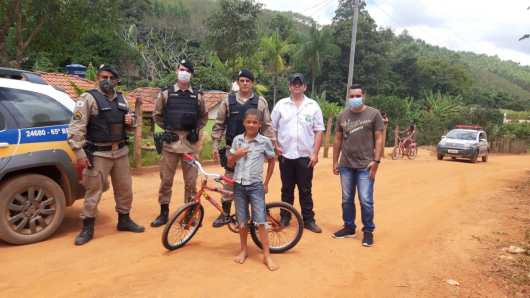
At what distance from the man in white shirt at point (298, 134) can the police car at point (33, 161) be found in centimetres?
264

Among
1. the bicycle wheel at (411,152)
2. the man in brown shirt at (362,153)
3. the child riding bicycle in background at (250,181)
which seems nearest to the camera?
the child riding bicycle in background at (250,181)

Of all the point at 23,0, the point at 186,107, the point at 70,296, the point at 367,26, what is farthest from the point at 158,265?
the point at 367,26

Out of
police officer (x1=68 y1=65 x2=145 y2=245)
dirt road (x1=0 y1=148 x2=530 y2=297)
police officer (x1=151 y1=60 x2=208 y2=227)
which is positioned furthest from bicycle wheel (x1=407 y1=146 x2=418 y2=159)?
police officer (x1=68 y1=65 x2=145 y2=245)

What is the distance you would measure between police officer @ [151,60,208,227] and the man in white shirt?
111 centimetres

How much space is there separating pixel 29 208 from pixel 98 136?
1.11 m

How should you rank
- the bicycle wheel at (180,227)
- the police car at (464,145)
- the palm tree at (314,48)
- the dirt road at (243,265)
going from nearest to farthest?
the dirt road at (243,265)
the bicycle wheel at (180,227)
the police car at (464,145)
the palm tree at (314,48)

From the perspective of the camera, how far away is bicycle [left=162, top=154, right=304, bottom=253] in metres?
4.28

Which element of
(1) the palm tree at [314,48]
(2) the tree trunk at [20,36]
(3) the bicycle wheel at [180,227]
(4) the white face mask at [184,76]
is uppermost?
(1) the palm tree at [314,48]

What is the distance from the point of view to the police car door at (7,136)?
425cm

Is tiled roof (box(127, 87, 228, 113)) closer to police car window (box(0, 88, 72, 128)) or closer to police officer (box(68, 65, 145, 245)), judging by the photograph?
police car window (box(0, 88, 72, 128))

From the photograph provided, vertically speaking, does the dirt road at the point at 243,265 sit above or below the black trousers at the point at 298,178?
below

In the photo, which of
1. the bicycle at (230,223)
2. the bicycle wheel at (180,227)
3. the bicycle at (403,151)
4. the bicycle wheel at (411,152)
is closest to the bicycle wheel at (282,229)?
the bicycle at (230,223)

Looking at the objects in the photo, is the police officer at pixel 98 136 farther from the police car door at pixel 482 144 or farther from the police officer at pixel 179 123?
the police car door at pixel 482 144

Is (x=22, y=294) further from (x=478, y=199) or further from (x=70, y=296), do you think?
(x=478, y=199)
